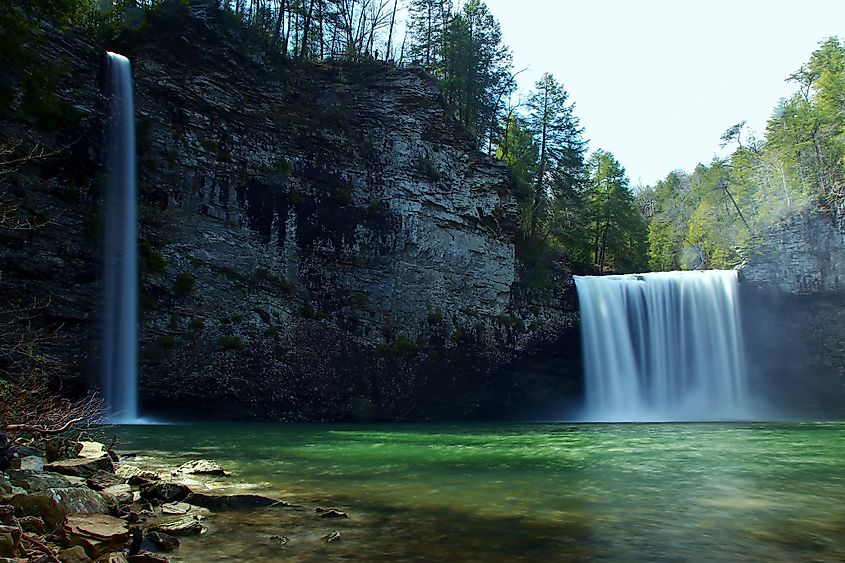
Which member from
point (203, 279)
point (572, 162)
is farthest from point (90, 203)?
point (572, 162)

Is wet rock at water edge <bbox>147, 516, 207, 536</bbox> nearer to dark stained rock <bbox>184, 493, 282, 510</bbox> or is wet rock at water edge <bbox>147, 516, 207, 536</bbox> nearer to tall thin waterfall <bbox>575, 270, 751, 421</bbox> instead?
dark stained rock <bbox>184, 493, 282, 510</bbox>

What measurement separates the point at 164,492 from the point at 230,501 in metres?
0.83

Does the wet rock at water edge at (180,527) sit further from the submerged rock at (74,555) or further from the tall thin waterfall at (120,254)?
the tall thin waterfall at (120,254)

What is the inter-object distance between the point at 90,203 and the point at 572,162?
2771cm

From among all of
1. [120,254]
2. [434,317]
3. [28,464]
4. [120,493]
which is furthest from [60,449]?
[434,317]

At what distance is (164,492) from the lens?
23.7 feet

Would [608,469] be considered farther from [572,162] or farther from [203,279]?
[572,162]

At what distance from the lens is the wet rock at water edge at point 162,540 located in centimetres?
534

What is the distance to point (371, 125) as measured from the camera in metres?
29.5

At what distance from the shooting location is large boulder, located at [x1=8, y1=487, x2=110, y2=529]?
5.20 meters

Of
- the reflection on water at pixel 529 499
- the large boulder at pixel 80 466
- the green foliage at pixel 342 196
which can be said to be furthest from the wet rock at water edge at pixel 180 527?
the green foliage at pixel 342 196

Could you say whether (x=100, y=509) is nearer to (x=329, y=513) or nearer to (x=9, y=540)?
(x=9, y=540)

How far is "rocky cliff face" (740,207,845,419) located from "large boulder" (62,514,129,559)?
Result: 106 feet

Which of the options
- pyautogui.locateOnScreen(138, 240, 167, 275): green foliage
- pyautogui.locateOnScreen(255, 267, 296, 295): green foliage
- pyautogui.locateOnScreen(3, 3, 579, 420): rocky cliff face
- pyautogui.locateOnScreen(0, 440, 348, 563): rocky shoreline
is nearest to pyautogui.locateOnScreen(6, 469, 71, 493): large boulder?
pyautogui.locateOnScreen(0, 440, 348, 563): rocky shoreline
